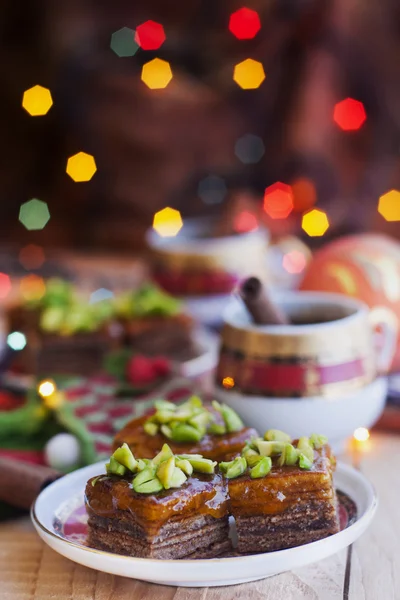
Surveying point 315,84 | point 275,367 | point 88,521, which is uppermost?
point 315,84

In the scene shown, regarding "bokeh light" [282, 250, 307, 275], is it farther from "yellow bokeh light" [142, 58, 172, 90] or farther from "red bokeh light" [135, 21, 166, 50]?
"red bokeh light" [135, 21, 166, 50]

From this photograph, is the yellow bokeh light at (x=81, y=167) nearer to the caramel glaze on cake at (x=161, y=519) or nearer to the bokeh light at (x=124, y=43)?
the bokeh light at (x=124, y=43)

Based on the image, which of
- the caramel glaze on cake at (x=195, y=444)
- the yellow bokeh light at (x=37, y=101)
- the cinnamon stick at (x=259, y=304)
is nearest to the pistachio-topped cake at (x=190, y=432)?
the caramel glaze on cake at (x=195, y=444)

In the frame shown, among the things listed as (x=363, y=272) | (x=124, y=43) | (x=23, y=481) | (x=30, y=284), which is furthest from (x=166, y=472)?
(x=124, y=43)

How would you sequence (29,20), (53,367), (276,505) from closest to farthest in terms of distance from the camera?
1. (276,505)
2. (53,367)
3. (29,20)

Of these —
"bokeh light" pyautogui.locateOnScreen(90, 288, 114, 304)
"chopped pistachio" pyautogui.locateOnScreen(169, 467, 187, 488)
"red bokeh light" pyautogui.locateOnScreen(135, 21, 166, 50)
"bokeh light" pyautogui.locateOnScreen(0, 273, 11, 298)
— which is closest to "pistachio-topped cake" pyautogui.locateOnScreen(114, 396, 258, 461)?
"chopped pistachio" pyautogui.locateOnScreen(169, 467, 187, 488)

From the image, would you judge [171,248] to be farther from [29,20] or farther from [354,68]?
[29,20]

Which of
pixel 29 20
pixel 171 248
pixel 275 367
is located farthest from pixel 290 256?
pixel 29 20

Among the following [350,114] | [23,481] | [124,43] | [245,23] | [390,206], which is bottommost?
[23,481]

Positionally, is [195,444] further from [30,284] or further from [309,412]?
[30,284]
